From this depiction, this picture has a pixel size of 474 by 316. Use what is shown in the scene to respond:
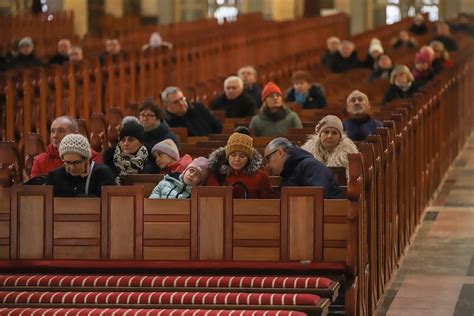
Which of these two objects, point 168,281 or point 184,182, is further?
point 184,182

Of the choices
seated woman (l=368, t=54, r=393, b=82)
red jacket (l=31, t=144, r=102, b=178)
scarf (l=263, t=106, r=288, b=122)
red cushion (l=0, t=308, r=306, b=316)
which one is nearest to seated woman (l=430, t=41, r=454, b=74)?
seated woman (l=368, t=54, r=393, b=82)

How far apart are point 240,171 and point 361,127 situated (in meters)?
2.92

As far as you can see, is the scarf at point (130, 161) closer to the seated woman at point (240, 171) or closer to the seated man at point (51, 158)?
the seated man at point (51, 158)

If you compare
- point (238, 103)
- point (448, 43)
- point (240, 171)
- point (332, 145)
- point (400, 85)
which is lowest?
point (240, 171)

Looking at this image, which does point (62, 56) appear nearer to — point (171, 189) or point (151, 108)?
point (151, 108)

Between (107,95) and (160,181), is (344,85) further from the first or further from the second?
(160,181)

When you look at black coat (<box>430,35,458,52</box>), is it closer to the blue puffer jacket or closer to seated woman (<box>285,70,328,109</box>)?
seated woman (<box>285,70,328,109</box>)

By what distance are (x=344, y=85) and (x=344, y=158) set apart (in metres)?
8.82

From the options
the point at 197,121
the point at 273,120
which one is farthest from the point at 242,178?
the point at 197,121

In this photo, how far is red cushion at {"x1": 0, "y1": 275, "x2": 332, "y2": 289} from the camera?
7.38m

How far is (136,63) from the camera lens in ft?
57.9

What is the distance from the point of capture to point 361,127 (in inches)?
439

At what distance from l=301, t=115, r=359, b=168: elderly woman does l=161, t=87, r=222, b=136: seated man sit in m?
2.57

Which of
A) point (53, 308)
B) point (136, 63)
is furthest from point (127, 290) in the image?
point (136, 63)
